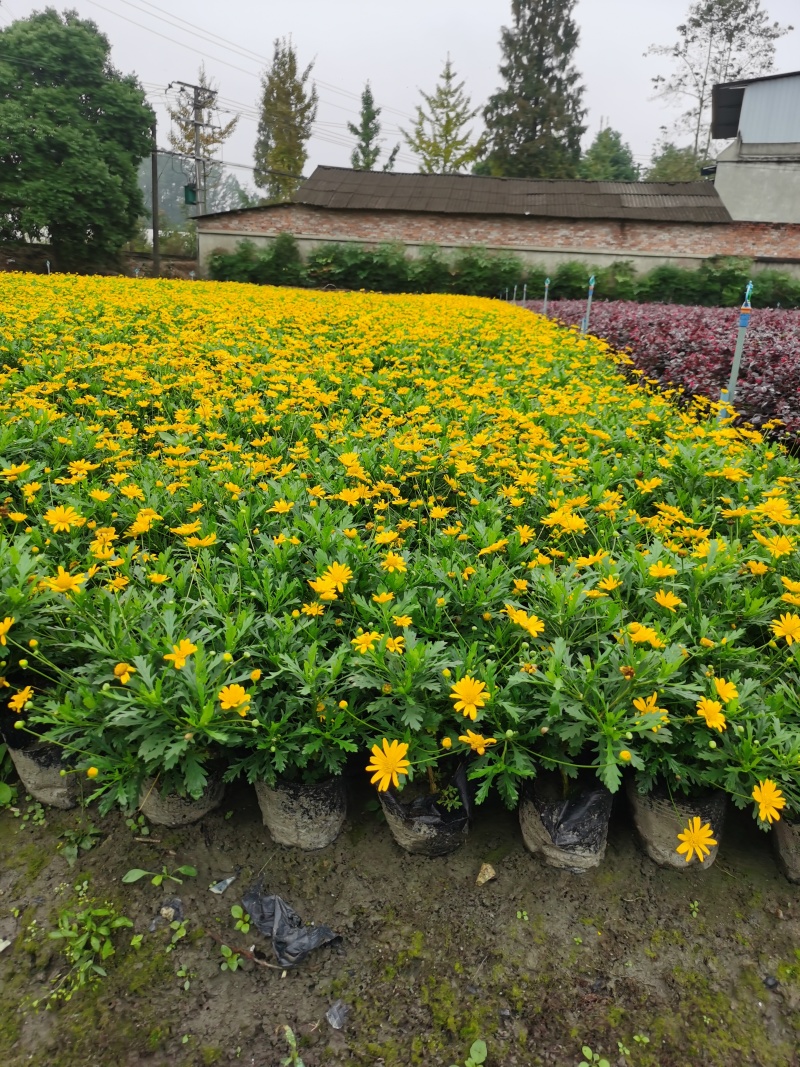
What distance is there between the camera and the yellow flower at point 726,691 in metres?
1.63

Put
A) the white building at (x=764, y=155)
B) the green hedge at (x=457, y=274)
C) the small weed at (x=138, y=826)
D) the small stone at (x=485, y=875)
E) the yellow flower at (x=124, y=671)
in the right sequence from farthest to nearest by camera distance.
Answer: the white building at (x=764, y=155) → the green hedge at (x=457, y=274) → the small weed at (x=138, y=826) → the small stone at (x=485, y=875) → the yellow flower at (x=124, y=671)

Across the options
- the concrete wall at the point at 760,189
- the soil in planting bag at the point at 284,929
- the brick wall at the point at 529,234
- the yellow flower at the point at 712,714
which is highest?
the concrete wall at the point at 760,189

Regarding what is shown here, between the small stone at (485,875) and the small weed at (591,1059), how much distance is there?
0.45 meters

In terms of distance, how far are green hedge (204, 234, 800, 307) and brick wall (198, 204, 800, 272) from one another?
100cm

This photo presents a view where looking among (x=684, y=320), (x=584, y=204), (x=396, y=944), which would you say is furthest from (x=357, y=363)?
(x=584, y=204)

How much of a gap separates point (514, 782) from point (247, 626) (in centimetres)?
85

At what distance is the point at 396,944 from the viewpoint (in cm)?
170

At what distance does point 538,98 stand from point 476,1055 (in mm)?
41415

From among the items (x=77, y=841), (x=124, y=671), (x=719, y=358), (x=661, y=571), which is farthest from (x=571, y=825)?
(x=719, y=358)

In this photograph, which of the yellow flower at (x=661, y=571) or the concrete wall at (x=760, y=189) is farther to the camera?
the concrete wall at (x=760, y=189)

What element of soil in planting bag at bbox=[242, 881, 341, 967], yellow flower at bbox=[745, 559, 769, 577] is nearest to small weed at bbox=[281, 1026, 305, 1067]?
soil in planting bag at bbox=[242, 881, 341, 967]

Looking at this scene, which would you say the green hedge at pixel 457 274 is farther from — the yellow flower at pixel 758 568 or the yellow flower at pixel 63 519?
the yellow flower at pixel 63 519

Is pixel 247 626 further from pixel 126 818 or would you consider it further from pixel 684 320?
pixel 684 320

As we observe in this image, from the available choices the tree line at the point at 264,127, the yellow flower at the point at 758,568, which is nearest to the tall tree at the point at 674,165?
the tree line at the point at 264,127
